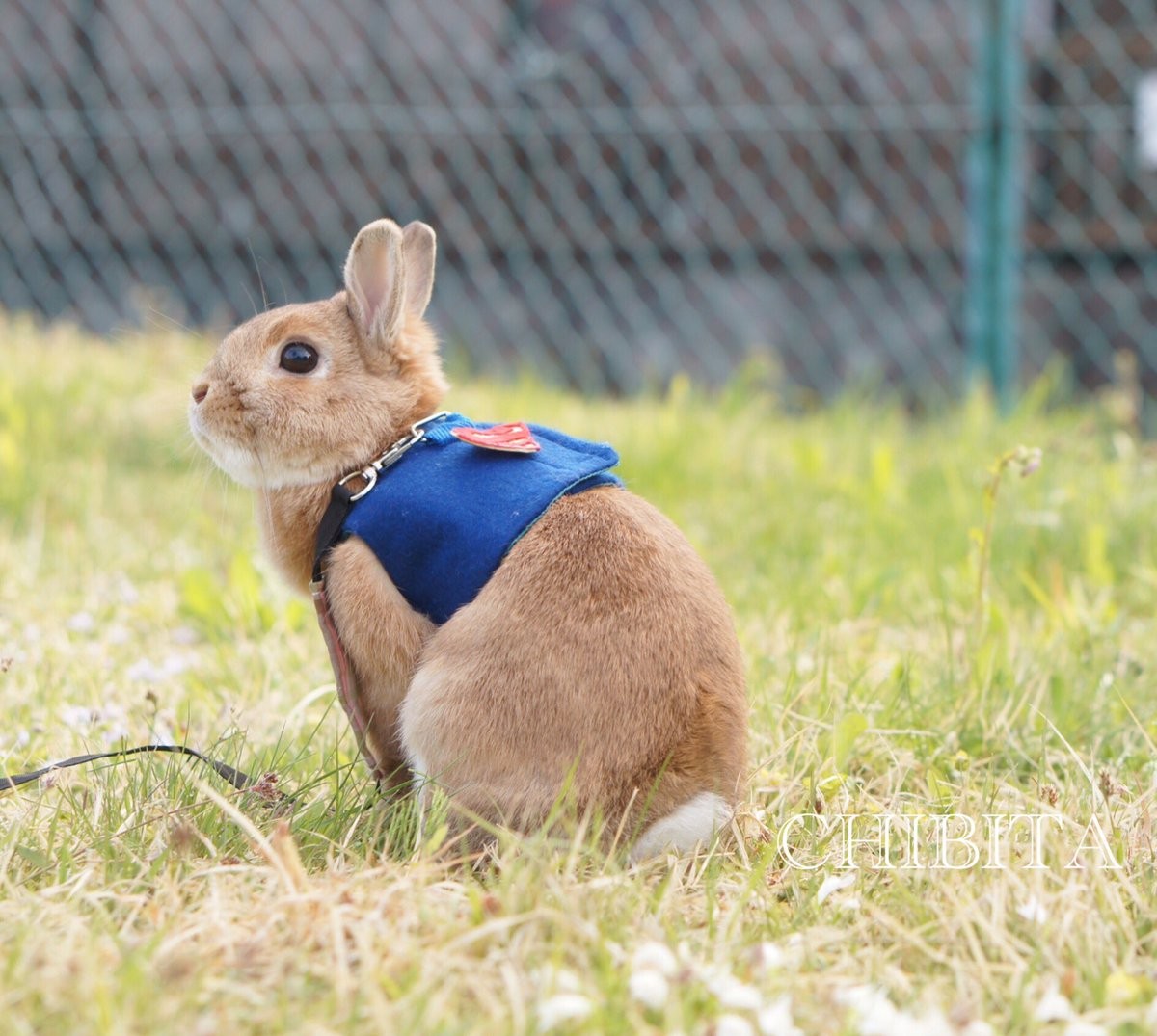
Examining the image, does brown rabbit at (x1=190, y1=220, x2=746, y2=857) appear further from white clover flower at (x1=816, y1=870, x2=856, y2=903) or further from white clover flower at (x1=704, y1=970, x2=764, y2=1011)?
white clover flower at (x1=704, y1=970, x2=764, y2=1011)

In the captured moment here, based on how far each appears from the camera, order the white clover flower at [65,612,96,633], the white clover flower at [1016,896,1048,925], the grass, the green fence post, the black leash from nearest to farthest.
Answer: the grass
the white clover flower at [1016,896,1048,925]
the black leash
the white clover flower at [65,612,96,633]
the green fence post

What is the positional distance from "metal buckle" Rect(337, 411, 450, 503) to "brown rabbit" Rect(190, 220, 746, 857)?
0.02 metres

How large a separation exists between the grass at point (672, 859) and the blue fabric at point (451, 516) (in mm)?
295

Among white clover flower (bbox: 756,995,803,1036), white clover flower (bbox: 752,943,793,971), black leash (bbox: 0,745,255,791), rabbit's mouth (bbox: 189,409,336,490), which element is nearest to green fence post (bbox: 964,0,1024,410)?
rabbit's mouth (bbox: 189,409,336,490)

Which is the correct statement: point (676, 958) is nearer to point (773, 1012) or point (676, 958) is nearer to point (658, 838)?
point (773, 1012)

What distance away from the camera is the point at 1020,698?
230 centimetres

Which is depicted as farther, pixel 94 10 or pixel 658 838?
pixel 94 10

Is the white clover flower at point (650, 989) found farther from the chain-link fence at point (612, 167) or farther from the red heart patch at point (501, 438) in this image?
the chain-link fence at point (612, 167)

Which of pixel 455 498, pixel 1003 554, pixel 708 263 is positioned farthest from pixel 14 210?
pixel 455 498

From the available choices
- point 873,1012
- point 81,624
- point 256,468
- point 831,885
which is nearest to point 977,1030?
point 873,1012

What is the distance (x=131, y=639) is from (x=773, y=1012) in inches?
70.0

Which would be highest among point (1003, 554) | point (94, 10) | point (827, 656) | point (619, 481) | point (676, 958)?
point (94, 10)

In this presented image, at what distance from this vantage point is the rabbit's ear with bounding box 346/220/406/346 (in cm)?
189

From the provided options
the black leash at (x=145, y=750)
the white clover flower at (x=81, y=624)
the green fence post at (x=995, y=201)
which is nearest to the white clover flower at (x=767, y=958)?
the black leash at (x=145, y=750)
